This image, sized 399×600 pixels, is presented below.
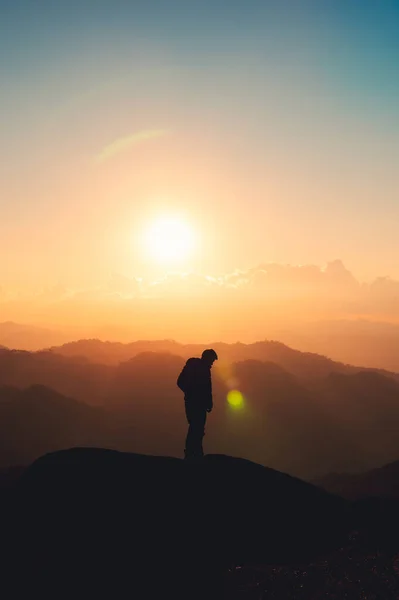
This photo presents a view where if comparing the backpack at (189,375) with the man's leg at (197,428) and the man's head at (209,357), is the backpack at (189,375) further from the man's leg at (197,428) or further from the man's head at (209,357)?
the man's leg at (197,428)

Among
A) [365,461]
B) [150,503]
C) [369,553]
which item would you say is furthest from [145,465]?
[365,461]

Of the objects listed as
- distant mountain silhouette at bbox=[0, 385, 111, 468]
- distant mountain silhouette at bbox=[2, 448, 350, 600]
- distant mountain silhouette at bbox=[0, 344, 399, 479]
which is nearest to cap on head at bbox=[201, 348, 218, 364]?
distant mountain silhouette at bbox=[2, 448, 350, 600]

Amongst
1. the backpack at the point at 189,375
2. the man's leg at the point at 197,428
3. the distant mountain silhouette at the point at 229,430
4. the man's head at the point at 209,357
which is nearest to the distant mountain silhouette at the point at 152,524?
the man's leg at the point at 197,428

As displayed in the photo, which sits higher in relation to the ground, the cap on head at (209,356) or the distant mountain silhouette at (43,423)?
the cap on head at (209,356)

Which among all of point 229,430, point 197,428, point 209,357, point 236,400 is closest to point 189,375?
point 209,357

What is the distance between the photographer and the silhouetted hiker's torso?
531 inches

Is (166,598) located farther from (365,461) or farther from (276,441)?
(276,441)

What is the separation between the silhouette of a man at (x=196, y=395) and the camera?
13.5m

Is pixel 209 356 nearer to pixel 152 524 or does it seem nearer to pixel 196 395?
pixel 196 395

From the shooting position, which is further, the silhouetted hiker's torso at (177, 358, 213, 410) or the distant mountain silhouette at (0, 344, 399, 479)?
the distant mountain silhouette at (0, 344, 399, 479)

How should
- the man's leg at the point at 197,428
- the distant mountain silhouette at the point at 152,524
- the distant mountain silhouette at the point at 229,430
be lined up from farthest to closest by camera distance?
1. the distant mountain silhouette at the point at 229,430
2. the man's leg at the point at 197,428
3. the distant mountain silhouette at the point at 152,524

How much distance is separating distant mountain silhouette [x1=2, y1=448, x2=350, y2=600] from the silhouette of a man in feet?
7.24

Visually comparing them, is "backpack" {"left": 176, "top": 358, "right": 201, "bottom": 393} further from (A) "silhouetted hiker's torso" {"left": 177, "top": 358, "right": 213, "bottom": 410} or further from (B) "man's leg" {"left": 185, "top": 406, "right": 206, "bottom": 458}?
(B) "man's leg" {"left": 185, "top": 406, "right": 206, "bottom": 458}

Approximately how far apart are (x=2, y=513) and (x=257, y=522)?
6.28 meters
